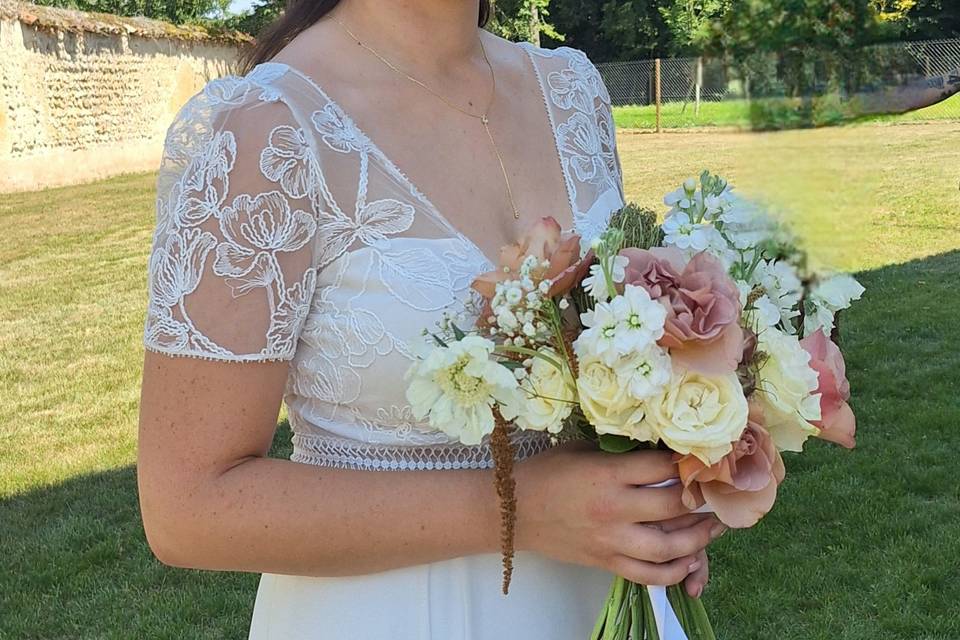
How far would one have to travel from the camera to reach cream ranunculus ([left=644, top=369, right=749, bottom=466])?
3.69 feet

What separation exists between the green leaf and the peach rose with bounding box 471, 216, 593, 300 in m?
0.20

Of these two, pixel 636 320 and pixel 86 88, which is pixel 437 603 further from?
pixel 86 88

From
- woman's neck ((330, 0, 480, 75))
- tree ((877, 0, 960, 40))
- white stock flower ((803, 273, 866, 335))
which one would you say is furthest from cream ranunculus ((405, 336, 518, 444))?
woman's neck ((330, 0, 480, 75))

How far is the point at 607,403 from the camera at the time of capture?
3.73ft

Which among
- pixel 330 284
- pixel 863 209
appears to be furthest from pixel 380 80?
pixel 863 209

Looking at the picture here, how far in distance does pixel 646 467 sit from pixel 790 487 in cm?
352

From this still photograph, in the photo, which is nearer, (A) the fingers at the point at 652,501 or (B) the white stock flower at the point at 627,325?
(B) the white stock flower at the point at 627,325

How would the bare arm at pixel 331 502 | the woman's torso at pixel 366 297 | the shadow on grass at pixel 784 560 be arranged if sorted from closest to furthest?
the bare arm at pixel 331 502 < the woman's torso at pixel 366 297 < the shadow on grass at pixel 784 560

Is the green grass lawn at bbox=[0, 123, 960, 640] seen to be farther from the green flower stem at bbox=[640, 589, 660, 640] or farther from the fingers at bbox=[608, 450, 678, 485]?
the green flower stem at bbox=[640, 589, 660, 640]

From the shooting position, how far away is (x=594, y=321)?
113cm

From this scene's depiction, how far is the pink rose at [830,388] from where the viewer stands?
1.28 m

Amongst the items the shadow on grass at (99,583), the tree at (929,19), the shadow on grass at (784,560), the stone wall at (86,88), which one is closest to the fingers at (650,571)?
the tree at (929,19)

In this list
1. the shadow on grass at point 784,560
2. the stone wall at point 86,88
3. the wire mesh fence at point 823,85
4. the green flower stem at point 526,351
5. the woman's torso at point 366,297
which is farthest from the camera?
the stone wall at point 86,88

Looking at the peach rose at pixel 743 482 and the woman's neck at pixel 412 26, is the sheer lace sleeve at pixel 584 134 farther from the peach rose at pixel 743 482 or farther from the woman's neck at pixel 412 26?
the peach rose at pixel 743 482
